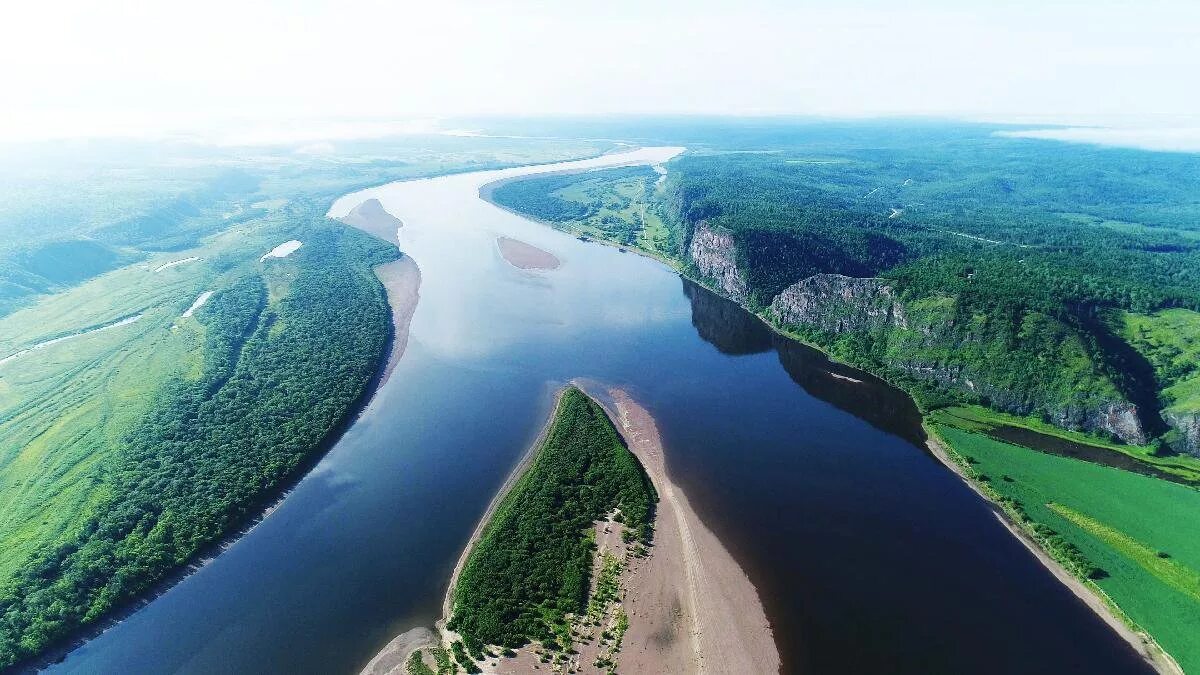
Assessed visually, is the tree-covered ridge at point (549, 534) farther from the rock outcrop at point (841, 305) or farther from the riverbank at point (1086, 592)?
the rock outcrop at point (841, 305)

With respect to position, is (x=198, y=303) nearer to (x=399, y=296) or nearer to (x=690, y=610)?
(x=399, y=296)

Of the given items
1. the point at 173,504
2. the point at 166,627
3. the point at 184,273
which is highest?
the point at 184,273

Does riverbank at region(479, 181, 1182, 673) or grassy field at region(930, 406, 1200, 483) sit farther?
grassy field at region(930, 406, 1200, 483)

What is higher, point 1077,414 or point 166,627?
point 1077,414

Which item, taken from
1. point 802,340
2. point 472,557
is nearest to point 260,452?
point 472,557

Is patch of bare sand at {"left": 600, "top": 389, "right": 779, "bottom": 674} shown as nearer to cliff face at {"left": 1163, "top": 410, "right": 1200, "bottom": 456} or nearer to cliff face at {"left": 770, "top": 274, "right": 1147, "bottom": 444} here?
cliff face at {"left": 770, "top": 274, "right": 1147, "bottom": 444}

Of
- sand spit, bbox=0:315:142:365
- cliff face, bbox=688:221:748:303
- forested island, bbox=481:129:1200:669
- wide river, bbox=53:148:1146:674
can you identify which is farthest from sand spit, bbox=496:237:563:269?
Answer: sand spit, bbox=0:315:142:365

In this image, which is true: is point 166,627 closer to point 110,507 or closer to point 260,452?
point 110,507

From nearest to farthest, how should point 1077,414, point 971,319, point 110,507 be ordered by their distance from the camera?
1. point 110,507
2. point 1077,414
3. point 971,319
